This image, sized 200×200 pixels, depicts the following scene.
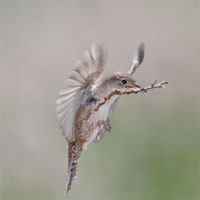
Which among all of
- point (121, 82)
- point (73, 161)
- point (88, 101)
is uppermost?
point (121, 82)

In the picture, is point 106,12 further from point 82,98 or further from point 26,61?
point 82,98

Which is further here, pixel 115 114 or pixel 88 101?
pixel 115 114

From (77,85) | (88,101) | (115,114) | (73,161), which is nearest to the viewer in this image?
(77,85)

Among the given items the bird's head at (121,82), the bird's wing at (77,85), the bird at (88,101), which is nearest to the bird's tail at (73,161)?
the bird at (88,101)

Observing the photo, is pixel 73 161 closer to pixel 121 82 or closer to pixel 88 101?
pixel 88 101

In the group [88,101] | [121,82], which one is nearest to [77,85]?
[88,101]

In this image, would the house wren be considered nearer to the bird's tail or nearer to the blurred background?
the bird's tail

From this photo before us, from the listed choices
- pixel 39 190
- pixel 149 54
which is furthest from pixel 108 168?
pixel 149 54
